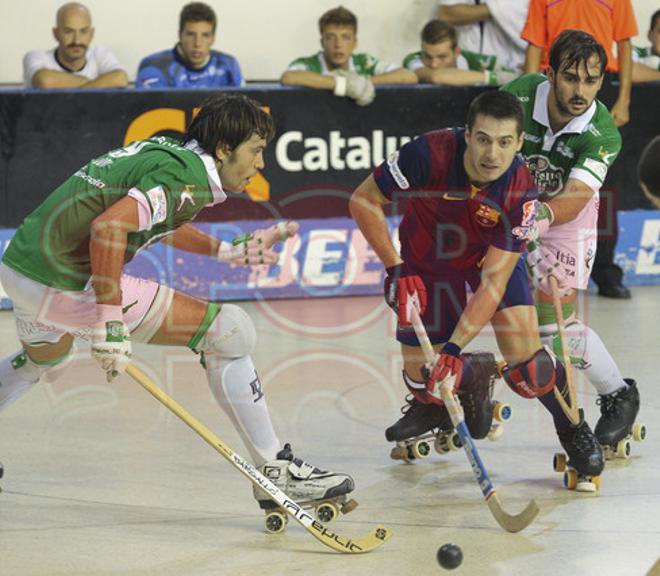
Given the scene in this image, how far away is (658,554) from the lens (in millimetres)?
4289

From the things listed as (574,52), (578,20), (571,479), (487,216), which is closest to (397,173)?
(487,216)

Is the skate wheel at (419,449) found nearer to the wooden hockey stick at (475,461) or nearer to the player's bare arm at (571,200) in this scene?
the wooden hockey stick at (475,461)

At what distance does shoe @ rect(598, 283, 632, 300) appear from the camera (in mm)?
8766

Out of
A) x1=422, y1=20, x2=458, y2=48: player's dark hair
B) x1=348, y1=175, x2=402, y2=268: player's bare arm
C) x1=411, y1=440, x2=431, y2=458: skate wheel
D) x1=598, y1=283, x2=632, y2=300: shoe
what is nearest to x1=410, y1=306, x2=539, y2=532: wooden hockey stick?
x1=348, y1=175, x2=402, y2=268: player's bare arm

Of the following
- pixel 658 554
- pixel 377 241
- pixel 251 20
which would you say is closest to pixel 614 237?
pixel 251 20

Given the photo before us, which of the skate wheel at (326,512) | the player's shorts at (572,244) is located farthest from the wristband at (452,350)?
the player's shorts at (572,244)

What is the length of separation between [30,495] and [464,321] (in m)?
1.67

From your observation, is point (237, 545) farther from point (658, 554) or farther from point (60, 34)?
point (60, 34)

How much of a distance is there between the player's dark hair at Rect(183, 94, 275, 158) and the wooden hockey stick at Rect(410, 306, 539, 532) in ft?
3.22

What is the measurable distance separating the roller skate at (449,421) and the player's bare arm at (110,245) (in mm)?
1620

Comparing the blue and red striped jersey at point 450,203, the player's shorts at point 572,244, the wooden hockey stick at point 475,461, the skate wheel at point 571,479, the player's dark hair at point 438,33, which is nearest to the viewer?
the wooden hockey stick at point 475,461

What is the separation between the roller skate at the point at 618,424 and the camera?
537cm

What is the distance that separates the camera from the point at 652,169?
3365mm

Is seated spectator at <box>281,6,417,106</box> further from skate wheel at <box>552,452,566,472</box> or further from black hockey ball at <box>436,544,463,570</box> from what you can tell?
black hockey ball at <box>436,544,463,570</box>
